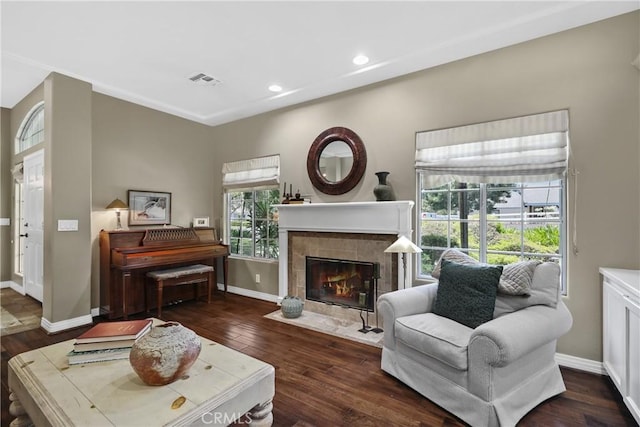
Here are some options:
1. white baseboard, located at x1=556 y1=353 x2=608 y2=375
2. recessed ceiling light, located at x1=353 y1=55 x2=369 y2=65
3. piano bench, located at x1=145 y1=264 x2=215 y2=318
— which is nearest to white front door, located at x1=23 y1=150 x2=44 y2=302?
piano bench, located at x1=145 y1=264 x2=215 y2=318

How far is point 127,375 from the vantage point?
141 cm

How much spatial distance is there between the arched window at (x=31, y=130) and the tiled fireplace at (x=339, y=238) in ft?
10.8

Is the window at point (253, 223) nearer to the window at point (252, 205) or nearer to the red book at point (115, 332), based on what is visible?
the window at point (252, 205)

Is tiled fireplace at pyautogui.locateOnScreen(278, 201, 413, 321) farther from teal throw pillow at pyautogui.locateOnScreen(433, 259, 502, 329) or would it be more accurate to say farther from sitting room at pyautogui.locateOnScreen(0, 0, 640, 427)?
teal throw pillow at pyautogui.locateOnScreen(433, 259, 502, 329)

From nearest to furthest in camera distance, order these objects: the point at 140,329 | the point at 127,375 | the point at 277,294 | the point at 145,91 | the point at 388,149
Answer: the point at 127,375, the point at 140,329, the point at 388,149, the point at 145,91, the point at 277,294

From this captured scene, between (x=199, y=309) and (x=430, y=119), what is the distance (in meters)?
3.59

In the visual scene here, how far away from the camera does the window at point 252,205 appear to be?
14.6ft

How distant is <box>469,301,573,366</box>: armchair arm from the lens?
166 centimetres

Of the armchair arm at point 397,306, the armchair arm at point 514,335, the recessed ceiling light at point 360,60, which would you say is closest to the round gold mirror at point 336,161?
the recessed ceiling light at point 360,60

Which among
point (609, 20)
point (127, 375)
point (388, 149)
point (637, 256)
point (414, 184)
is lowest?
point (127, 375)

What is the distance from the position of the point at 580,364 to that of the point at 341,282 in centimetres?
222

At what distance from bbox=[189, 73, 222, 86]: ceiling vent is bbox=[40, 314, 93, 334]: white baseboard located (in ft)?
9.63

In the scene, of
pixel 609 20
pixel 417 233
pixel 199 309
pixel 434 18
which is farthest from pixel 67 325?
pixel 609 20

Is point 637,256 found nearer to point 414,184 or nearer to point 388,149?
point 414,184
